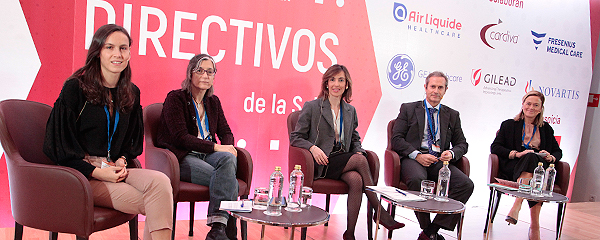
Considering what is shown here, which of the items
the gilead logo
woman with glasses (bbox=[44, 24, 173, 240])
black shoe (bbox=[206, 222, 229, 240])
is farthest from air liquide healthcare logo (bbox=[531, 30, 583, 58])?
woman with glasses (bbox=[44, 24, 173, 240])

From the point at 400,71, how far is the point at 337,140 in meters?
1.36

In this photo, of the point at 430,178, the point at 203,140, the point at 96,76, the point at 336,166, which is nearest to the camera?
the point at 96,76

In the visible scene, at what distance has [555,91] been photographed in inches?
225

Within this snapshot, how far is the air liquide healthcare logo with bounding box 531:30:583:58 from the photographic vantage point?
546 cm

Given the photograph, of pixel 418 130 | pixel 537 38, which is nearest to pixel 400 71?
pixel 418 130

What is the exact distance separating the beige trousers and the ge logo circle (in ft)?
10.4

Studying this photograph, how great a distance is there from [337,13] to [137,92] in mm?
2236

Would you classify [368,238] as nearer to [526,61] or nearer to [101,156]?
[101,156]

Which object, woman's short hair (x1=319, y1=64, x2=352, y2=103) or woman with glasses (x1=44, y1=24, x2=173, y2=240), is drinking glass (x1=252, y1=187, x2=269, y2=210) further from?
woman's short hair (x1=319, y1=64, x2=352, y2=103)

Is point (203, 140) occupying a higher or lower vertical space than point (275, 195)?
higher

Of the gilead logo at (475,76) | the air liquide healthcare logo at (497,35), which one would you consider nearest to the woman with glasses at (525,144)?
the gilead logo at (475,76)

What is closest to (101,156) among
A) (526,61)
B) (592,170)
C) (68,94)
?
(68,94)

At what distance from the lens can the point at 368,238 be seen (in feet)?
11.2

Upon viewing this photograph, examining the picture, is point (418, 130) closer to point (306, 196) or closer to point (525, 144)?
point (525, 144)
